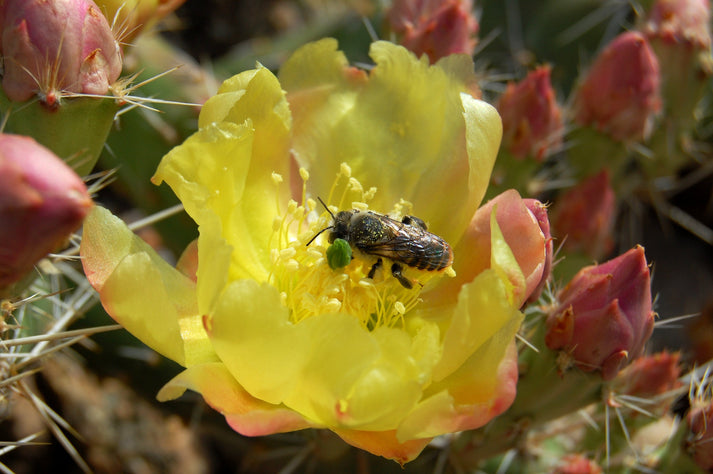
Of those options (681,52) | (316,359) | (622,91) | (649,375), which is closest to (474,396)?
(316,359)

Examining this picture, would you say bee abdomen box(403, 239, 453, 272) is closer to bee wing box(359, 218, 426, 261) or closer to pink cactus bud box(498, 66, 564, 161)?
bee wing box(359, 218, 426, 261)

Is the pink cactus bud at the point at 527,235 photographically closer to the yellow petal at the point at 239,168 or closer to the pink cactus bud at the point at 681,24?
the yellow petal at the point at 239,168

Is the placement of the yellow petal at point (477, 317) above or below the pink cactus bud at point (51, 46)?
below

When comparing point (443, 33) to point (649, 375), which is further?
point (443, 33)

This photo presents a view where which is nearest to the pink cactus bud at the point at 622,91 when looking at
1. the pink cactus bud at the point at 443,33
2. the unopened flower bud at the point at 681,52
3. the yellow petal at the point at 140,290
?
the unopened flower bud at the point at 681,52

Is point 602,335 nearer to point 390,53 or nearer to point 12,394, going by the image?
point 390,53

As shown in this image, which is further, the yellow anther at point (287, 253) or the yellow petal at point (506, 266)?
the yellow anther at point (287, 253)

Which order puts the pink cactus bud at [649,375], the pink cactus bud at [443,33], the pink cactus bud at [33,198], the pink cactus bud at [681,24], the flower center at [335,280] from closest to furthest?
the pink cactus bud at [33,198], the flower center at [335,280], the pink cactus bud at [649,375], the pink cactus bud at [443,33], the pink cactus bud at [681,24]

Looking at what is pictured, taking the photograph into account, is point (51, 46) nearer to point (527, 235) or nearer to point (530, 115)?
point (527, 235)

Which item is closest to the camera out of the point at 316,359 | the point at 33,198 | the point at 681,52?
the point at 33,198
